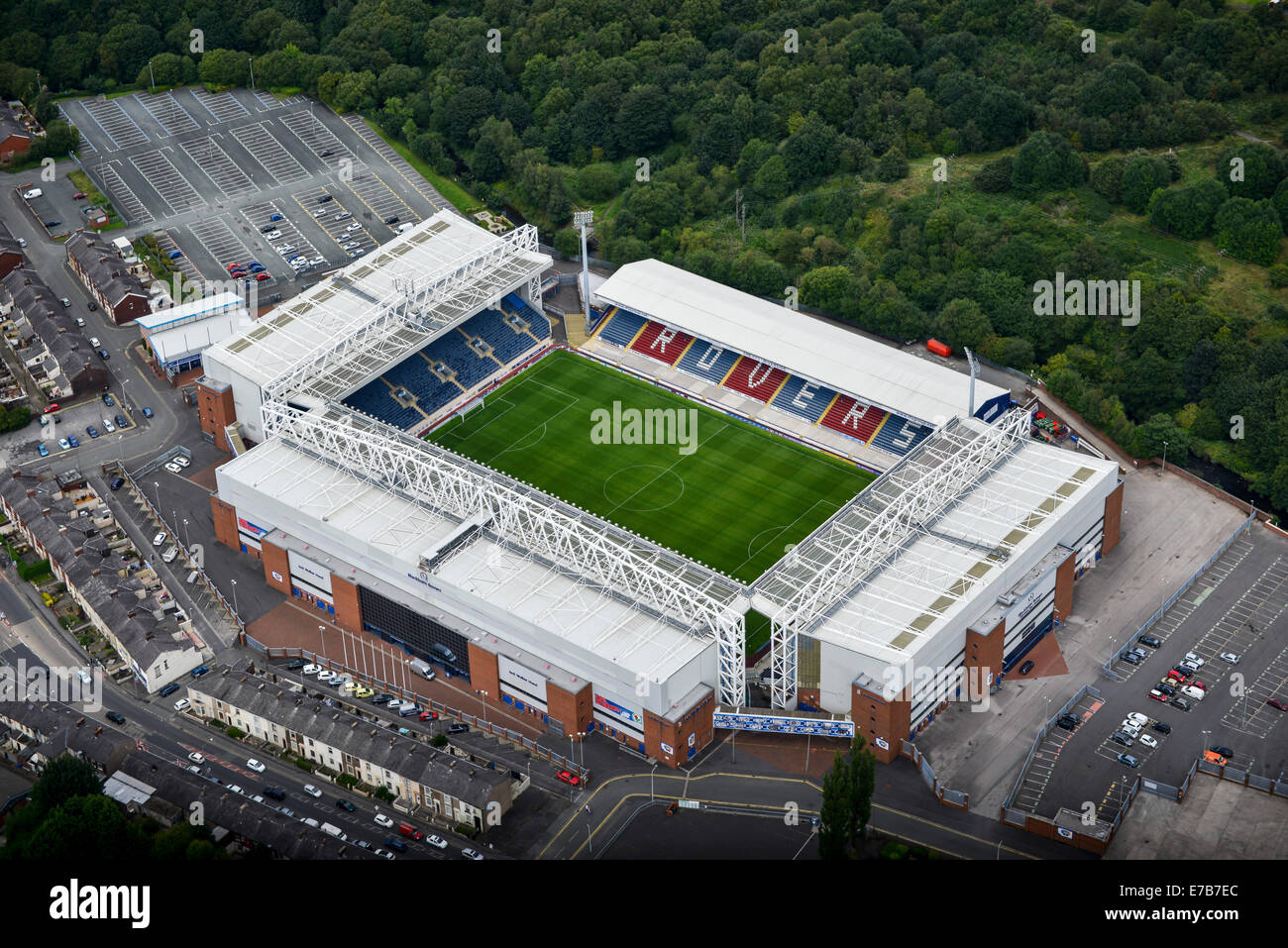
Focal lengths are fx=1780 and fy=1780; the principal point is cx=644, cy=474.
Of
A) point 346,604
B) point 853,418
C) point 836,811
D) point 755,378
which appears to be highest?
point 755,378

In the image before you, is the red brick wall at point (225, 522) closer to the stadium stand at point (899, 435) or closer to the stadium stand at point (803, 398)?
the stadium stand at point (803, 398)

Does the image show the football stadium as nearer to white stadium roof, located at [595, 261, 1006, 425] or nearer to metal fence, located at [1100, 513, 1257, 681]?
white stadium roof, located at [595, 261, 1006, 425]

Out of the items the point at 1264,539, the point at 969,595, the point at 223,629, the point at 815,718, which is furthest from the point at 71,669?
the point at 1264,539

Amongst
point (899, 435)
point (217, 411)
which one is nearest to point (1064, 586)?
point (899, 435)

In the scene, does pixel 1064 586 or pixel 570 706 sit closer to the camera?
pixel 570 706

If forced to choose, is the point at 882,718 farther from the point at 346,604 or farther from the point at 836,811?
the point at 346,604

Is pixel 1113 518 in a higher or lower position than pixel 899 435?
lower

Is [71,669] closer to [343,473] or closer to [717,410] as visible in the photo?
[343,473]
